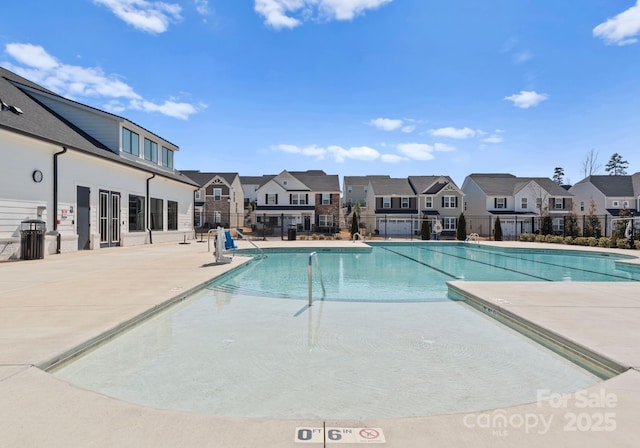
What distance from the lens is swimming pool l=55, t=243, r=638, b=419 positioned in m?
3.23

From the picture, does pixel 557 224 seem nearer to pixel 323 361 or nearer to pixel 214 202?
pixel 214 202

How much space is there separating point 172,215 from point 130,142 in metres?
5.84

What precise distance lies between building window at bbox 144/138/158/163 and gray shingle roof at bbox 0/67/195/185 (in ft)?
11.2

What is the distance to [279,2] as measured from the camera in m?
14.1

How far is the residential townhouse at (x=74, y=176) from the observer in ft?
40.8

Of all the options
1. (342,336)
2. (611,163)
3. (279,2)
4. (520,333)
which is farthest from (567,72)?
(611,163)

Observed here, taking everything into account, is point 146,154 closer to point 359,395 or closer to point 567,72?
point 359,395

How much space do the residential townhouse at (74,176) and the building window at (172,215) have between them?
205mm

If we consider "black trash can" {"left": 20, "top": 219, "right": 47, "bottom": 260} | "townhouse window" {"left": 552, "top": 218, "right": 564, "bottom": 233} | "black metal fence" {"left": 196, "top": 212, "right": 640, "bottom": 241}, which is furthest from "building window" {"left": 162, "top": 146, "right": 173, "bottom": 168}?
"townhouse window" {"left": 552, "top": 218, "right": 564, "bottom": 233}

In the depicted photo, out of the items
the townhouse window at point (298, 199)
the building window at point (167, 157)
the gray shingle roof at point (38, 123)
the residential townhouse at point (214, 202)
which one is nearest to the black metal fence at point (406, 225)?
the residential townhouse at point (214, 202)

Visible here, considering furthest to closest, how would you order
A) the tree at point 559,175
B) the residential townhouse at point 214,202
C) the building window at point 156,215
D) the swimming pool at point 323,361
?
the tree at point 559,175
the residential townhouse at point 214,202
the building window at point 156,215
the swimming pool at point 323,361

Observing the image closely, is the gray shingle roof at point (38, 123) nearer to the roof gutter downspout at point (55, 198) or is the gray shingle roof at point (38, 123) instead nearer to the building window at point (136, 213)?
the roof gutter downspout at point (55, 198)

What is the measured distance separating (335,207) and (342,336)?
120 ft

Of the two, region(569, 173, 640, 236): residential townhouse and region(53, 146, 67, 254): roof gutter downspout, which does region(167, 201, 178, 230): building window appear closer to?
region(53, 146, 67, 254): roof gutter downspout
